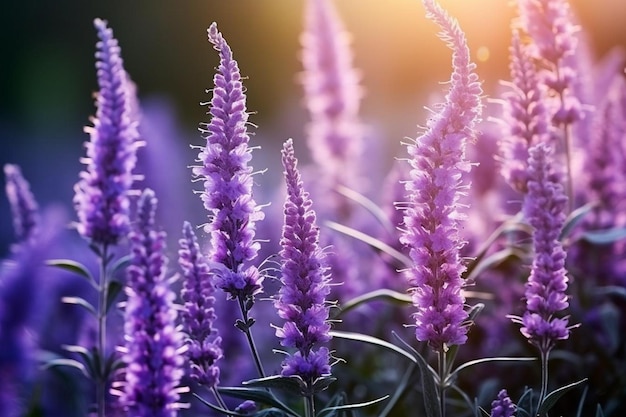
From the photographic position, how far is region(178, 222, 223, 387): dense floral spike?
10.4 ft

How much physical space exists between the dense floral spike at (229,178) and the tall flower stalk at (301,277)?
0.18 metres

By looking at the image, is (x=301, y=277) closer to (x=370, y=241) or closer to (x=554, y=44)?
(x=370, y=241)

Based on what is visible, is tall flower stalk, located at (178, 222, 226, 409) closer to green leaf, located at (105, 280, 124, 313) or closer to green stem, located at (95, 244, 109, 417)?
green stem, located at (95, 244, 109, 417)

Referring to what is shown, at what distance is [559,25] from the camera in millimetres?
4121

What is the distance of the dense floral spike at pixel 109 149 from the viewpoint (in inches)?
142

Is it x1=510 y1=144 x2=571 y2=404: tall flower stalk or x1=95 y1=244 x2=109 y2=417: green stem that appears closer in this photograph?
x1=510 y1=144 x2=571 y2=404: tall flower stalk

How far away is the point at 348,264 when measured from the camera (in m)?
5.27

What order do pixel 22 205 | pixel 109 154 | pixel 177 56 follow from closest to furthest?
pixel 109 154 < pixel 22 205 < pixel 177 56

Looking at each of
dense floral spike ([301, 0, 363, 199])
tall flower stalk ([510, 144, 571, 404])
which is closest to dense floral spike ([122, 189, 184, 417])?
tall flower stalk ([510, 144, 571, 404])

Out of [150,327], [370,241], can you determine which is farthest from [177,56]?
[150,327]

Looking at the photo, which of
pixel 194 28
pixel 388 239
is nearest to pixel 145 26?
pixel 194 28

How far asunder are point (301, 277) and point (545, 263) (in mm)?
730

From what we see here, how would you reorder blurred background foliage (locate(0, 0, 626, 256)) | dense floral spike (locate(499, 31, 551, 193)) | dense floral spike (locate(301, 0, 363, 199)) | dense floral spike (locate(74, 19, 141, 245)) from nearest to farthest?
dense floral spike (locate(74, 19, 141, 245))
dense floral spike (locate(499, 31, 551, 193))
dense floral spike (locate(301, 0, 363, 199))
blurred background foliage (locate(0, 0, 626, 256))

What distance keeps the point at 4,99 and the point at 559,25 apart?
19.3 metres
